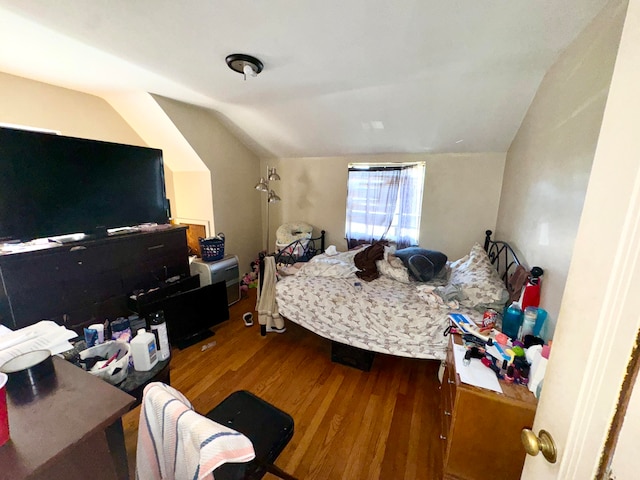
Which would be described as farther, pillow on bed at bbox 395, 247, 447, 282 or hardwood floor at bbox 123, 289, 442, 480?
pillow on bed at bbox 395, 247, 447, 282

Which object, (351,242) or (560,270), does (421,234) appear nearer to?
(351,242)

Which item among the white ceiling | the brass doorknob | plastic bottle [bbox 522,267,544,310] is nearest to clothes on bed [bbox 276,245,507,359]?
plastic bottle [bbox 522,267,544,310]

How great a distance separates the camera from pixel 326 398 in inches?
75.2

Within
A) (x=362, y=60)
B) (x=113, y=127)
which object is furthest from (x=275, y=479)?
(x=113, y=127)

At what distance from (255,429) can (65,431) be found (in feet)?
2.50

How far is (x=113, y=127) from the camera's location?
2.84m

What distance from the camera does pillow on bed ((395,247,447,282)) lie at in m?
2.36

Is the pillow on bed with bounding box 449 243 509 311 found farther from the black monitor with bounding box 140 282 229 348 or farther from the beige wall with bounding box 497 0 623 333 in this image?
the black monitor with bounding box 140 282 229 348

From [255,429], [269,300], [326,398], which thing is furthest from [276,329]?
[255,429]

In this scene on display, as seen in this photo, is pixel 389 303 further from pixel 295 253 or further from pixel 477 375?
pixel 295 253

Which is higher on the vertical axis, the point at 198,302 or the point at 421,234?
the point at 421,234

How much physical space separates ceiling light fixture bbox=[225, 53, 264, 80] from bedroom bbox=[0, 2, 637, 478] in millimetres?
1263

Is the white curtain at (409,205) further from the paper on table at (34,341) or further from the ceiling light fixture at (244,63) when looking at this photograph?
the paper on table at (34,341)

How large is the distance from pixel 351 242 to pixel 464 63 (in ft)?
8.16
